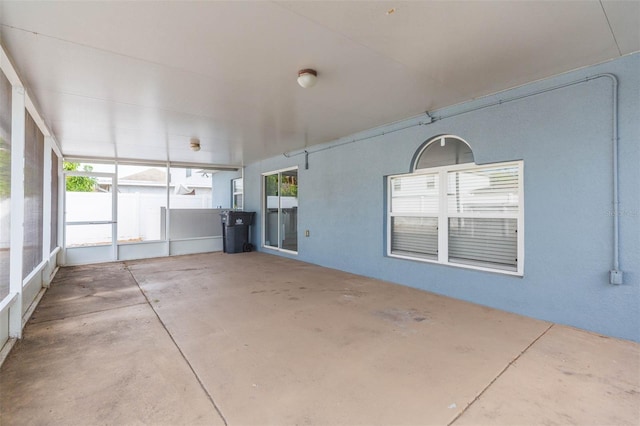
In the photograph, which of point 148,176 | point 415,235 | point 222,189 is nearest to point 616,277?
point 415,235

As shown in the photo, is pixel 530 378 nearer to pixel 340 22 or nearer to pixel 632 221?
pixel 632 221

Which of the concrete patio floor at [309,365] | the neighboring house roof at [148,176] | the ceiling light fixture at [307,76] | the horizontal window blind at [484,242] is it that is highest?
the neighboring house roof at [148,176]

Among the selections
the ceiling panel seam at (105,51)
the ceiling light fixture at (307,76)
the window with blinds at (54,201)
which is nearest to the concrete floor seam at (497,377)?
the ceiling light fixture at (307,76)

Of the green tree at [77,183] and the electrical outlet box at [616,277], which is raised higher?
the green tree at [77,183]

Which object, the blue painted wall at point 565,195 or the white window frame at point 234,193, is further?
the white window frame at point 234,193

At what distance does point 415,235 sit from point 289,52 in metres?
3.21

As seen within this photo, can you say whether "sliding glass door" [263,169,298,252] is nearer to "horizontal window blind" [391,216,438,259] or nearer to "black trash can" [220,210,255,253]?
"black trash can" [220,210,255,253]

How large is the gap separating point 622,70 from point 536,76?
65 centimetres

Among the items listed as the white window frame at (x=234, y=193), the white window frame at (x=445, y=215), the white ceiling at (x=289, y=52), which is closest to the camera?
the white ceiling at (x=289, y=52)

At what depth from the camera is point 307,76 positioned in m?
3.01

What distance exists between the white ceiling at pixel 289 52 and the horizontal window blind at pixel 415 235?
1.58 meters

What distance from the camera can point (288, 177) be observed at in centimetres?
Answer: 754

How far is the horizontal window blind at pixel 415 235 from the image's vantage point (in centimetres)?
452

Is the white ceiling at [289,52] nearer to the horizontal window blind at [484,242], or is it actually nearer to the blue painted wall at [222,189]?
the horizontal window blind at [484,242]
